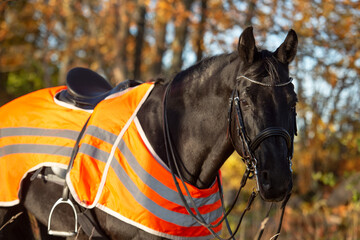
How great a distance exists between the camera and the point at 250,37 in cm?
241

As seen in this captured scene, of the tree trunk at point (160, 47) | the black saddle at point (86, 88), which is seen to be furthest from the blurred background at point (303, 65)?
the black saddle at point (86, 88)

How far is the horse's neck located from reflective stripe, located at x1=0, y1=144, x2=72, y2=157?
606 mm

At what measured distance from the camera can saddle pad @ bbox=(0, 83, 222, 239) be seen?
8.59ft

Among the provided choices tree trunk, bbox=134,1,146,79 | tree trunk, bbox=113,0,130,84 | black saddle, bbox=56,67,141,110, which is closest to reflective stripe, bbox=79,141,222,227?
black saddle, bbox=56,67,141,110

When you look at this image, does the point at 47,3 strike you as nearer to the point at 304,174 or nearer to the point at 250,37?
the point at 304,174

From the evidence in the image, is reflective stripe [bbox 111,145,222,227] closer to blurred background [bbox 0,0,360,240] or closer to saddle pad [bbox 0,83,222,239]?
saddle pad [bbox 0,83,222,239]

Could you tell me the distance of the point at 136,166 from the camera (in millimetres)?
2662

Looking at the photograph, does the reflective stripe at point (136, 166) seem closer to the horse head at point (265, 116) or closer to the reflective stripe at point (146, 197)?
the reflective stripe at point (146, 197)

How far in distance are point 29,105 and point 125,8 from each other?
7.67m

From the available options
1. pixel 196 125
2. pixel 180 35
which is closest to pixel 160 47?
pixel 180 35

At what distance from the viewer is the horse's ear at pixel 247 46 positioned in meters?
2.41

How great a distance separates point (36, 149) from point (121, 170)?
79 centimetres

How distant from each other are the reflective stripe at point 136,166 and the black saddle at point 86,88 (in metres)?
0.39

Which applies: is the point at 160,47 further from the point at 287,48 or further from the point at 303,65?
the point at 287,48
